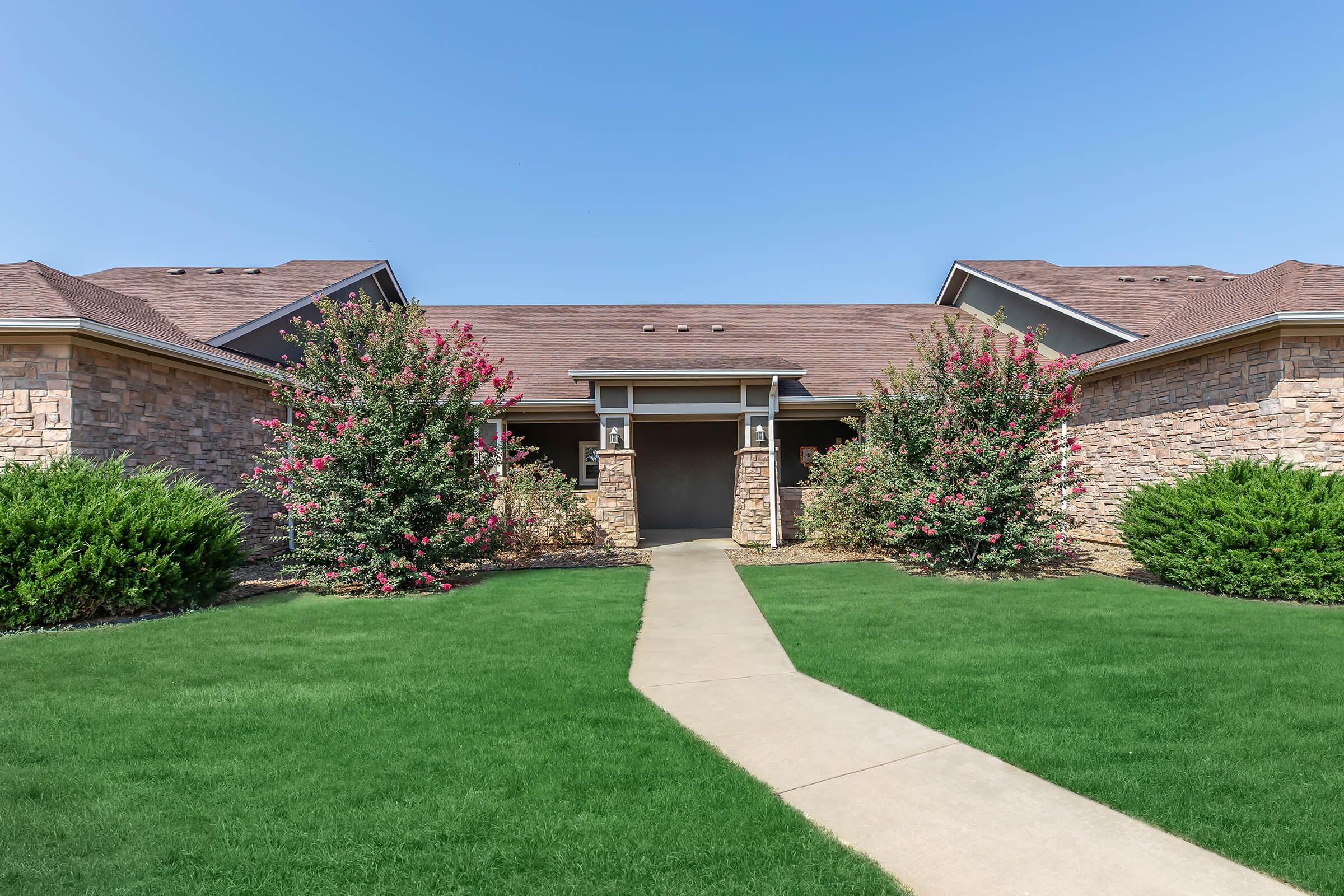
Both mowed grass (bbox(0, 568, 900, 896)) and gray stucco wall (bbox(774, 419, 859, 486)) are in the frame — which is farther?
gray stucco wall (bbox(774, 419, 859, 486))

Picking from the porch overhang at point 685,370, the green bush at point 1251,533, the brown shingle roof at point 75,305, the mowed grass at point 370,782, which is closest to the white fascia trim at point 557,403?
the porch overhang at point 685,370

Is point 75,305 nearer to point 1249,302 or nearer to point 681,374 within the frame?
point 681,374

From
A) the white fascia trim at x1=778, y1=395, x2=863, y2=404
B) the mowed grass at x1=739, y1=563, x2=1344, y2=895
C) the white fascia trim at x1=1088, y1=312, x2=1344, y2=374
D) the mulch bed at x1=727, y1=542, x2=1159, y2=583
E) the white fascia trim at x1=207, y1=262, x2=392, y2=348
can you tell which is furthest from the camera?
the white fascia trim at x1=778, y1=395, x2=863, y2=404

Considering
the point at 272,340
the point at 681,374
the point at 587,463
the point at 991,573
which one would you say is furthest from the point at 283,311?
the point at 991,573

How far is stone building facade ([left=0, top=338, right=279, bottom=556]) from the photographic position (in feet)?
29.4

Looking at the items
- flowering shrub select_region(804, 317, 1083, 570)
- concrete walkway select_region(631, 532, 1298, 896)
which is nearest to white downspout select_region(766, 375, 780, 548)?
flowering shrub select_region(804, 317, 1083, 570)

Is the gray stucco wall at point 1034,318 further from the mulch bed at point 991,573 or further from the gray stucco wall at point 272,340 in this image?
the gray stucco wall at point 272,340

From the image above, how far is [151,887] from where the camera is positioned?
Result: 2.75 m

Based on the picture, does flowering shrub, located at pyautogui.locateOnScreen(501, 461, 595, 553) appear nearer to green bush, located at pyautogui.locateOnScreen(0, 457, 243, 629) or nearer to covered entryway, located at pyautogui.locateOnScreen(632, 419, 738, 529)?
covered entryway, located at pyautogui.locateOnScreen(632, 419, 738, 529)

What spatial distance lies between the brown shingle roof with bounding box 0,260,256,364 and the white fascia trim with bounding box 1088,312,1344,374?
15.0 meters

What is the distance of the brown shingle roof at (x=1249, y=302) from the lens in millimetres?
10219

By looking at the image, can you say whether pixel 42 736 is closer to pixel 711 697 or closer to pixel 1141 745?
pixel 711 697

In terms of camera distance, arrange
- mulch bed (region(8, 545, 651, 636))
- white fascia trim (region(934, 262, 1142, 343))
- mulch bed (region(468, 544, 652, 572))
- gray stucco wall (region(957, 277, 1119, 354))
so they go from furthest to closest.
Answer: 1. gray stucco wall (region(957, 277, 1119, 354))
2. white fascia trim (region(934, 262, 1142, 343))
3. mulch bed (region(468, 544, 652, 572))
4. mulch bed (region(8, 545, 651, 636))

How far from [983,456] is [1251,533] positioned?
123 inches
